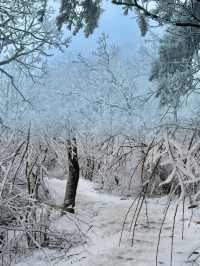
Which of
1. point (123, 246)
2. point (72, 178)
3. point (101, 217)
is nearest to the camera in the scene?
point (123, 246)

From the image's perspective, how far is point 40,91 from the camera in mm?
12844

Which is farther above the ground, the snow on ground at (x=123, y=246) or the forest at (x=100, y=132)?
the forest at (x=100, y=132)

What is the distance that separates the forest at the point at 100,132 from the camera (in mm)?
5211

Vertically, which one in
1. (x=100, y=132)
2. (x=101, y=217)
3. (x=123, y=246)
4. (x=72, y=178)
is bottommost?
(x=101, y=217)

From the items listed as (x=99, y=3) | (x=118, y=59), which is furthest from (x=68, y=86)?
(x=99, y=3)

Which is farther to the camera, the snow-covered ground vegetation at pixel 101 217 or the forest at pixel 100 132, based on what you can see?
the forest at pixel 100 132

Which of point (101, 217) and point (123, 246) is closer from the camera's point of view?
point (123, 246)

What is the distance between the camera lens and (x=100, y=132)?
12031 millimetres

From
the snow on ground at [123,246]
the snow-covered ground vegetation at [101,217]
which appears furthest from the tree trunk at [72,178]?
the snow on ground at [123,246]

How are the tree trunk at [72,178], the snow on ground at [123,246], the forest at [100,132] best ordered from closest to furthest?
the forest at [100,132] → the snow on ground at [123,246] → the tree trunk at [72,178]

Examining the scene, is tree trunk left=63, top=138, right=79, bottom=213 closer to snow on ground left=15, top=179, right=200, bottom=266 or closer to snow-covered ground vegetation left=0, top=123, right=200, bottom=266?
snow-covered ground vegetation left=0, top=123, right=200, bottom=266

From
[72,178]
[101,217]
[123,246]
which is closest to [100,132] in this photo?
[72,178]

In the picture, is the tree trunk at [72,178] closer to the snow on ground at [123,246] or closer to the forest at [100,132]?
the forest at [100,132]

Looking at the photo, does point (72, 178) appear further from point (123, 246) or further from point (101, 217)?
point (123, 246)
